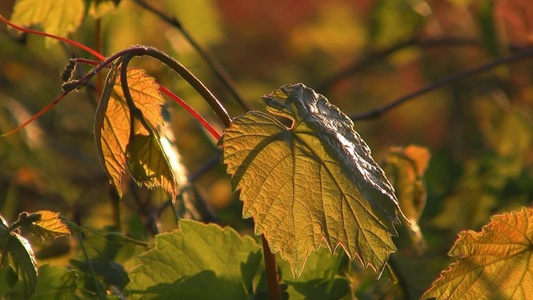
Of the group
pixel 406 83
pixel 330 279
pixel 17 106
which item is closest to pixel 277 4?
pixel 406 83

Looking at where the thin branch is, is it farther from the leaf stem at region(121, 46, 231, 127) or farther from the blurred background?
the leaf stem at region(121, 46, 231, 127)

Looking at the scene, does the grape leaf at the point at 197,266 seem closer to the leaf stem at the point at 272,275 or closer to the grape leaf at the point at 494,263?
the leaf stem at the point at 272,275

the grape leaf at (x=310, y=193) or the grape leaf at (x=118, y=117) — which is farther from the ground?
the grape leaf at (x=118, y=117)

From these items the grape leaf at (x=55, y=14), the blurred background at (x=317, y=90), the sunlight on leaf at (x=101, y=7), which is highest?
the grape leaf at (x=55, y=14)

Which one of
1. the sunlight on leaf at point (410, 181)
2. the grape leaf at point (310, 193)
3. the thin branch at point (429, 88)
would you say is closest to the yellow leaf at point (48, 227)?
the grape leaf at point (310, 193)

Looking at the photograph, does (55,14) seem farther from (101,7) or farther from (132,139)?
(132,139)

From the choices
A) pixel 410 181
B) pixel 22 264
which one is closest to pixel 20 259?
pixel 22 264
